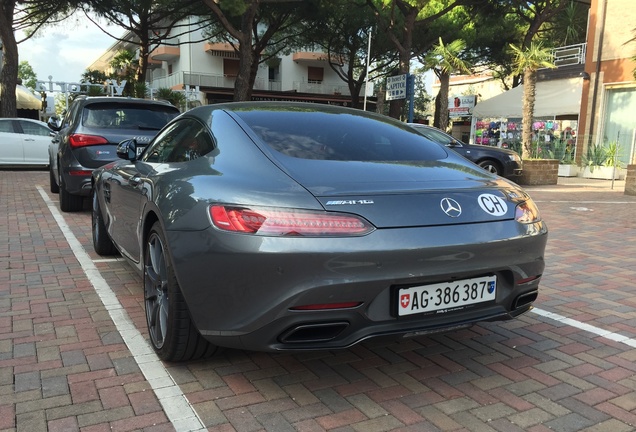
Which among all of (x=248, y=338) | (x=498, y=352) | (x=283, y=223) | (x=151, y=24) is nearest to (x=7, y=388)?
(x=248, y=338)

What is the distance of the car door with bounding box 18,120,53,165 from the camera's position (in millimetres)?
15086

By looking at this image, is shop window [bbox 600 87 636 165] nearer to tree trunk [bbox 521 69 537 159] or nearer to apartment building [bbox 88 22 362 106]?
tree trunk [bbox 521 69 537 159]

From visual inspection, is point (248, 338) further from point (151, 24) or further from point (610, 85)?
point (151, 24)

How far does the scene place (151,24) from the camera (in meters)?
27.1

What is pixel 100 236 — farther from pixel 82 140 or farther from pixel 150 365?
pixel 150 365

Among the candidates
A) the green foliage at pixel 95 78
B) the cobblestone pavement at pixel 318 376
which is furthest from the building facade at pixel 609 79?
the green foliage at pixel 95 78

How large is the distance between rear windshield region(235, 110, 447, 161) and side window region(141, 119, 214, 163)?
26cm

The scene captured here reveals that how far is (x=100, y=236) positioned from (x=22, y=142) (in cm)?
1159

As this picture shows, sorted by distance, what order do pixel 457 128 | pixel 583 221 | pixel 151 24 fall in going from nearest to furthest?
1. pixel 583 221
2. pixel 151 24
3. pixel 457 128

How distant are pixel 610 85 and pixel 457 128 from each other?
24292 mm

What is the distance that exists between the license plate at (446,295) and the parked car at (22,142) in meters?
15.0

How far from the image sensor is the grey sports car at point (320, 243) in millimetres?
2326

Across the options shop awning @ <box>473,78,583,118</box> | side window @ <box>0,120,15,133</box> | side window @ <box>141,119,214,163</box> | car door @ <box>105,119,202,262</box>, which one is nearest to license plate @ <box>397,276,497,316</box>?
side window @ <box>141,119,214,163</box>

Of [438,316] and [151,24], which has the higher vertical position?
[151,24]
